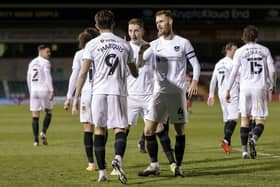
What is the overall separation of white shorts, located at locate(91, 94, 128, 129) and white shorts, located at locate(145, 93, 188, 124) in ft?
2.92

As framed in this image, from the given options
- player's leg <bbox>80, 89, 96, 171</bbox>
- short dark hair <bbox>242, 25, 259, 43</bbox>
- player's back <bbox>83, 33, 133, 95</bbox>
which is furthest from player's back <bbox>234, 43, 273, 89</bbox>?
player's back <bbox>83, 33, 133, 95</bbox>

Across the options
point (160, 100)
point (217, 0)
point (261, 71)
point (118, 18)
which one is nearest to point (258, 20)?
point (217, 0)

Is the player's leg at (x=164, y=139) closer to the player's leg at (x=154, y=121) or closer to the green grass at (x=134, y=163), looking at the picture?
the green grass at (x=134, y=163)

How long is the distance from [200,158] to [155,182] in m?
3.56

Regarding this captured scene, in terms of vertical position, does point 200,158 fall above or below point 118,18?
below

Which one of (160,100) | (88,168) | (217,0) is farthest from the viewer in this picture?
(217,0)

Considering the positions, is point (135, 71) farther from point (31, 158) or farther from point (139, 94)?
point (31, 158)

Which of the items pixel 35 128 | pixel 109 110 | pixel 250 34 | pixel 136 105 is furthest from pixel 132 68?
pixel 35 128

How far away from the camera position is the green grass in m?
9.80

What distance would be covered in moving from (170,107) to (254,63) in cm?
301

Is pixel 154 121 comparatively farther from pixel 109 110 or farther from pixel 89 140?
pixel 89 140

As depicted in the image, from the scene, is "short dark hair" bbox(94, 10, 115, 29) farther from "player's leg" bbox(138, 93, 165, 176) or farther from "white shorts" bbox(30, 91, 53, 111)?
"white shorts" bbox(30, 91, 53, 111)

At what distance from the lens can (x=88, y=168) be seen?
11.3 meters

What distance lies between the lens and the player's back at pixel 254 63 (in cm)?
1284
